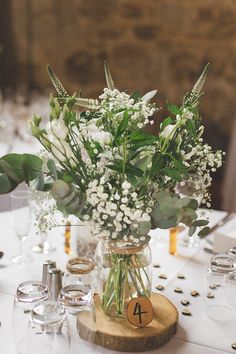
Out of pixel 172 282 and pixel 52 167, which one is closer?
pixel 52 167

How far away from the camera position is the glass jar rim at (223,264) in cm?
159

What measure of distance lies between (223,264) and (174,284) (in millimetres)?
232

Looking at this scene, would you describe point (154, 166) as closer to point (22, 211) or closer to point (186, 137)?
point (186, 137)

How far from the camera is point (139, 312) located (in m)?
1.43

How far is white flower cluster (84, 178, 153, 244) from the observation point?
1319 millimetres

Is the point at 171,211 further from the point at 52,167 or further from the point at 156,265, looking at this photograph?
the point at 156,265

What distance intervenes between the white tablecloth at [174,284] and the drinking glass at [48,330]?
5.9 inches

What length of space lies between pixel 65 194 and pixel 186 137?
1.06ft

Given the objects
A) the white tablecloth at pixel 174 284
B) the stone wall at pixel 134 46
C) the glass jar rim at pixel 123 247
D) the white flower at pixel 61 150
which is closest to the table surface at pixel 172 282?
the white tablecloth at pixel 174 284

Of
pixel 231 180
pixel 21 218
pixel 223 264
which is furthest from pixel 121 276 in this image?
pixel 231 180

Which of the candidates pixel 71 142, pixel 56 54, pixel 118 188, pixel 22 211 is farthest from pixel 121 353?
pixel 56 54

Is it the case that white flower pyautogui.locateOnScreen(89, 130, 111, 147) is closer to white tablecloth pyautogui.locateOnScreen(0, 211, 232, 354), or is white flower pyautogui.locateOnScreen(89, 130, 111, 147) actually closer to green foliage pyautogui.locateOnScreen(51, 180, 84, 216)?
green foliage pyautogui.locateOnScreen(51, 180, 84, 216)

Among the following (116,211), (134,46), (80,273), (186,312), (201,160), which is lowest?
(186,312)

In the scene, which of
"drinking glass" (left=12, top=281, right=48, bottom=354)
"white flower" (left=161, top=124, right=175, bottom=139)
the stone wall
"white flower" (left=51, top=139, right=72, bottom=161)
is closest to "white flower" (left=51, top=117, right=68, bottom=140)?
"white flower" (left=51, top=139, right=72, bottom=161)
